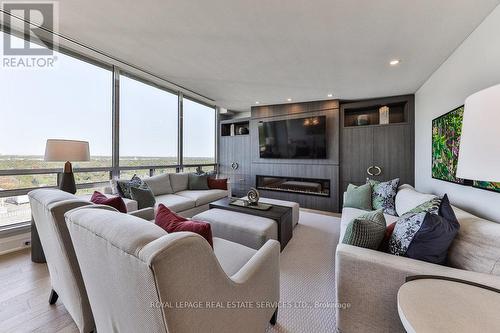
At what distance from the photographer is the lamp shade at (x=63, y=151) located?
6.61 feet

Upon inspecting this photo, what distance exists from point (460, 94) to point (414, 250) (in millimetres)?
1987

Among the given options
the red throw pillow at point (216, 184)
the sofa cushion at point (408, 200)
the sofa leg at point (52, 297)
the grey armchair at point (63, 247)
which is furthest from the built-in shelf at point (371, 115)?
the sofa leg at point (52, 297)

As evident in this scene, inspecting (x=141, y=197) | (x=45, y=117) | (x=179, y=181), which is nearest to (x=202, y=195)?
(x=179, y=181)

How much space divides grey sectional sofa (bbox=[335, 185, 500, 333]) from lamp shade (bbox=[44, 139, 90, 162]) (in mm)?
2741

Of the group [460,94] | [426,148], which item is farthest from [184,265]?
[426,148]

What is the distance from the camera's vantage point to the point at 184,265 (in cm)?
58

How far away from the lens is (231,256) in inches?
54.2

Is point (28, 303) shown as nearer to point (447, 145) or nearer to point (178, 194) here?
point (178, 194)

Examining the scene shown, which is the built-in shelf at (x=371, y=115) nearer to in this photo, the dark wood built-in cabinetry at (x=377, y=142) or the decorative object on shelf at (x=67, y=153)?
the dark wood built-in cabinetry at (x=377, y=142)

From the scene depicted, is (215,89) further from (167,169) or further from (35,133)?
(35,133)

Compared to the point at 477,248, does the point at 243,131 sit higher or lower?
higher

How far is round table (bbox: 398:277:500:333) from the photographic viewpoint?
709 millimetres

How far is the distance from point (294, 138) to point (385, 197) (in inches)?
90.7

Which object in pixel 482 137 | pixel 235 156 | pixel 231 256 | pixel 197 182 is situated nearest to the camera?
pixel 482 137
